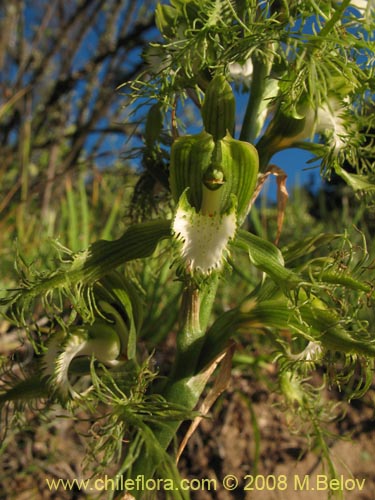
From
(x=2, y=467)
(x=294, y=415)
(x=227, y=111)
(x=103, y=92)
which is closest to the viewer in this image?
(x=227, y=111)

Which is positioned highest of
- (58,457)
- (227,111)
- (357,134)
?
(227,111)

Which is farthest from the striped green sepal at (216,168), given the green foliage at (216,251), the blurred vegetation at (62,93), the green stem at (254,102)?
the blurred vegetation at (62,93)

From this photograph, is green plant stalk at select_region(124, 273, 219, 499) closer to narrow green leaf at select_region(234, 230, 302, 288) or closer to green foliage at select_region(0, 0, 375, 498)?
green foliage at select_region(0, 0, 375, 498)

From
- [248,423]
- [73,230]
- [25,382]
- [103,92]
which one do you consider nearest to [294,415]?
[25,382]

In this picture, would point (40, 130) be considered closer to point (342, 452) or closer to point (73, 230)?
point (73, 230)

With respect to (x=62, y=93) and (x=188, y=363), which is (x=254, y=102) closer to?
(x=188, y=363)

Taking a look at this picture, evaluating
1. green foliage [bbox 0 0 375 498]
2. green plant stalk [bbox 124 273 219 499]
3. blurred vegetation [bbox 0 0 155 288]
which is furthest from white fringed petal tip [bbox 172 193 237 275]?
blurred vegetation [bbox 0 0 155 288]

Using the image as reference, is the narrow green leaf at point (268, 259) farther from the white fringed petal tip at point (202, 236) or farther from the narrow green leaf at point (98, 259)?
the narrow green leaf at point (98, 259)

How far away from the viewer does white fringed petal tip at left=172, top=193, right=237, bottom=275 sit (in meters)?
0.87

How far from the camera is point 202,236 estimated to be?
0.89m

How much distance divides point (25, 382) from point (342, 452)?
60.7 inches

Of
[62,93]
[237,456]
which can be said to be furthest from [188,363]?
[62,93]

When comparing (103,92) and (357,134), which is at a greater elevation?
(357,134)

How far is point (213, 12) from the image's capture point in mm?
917
